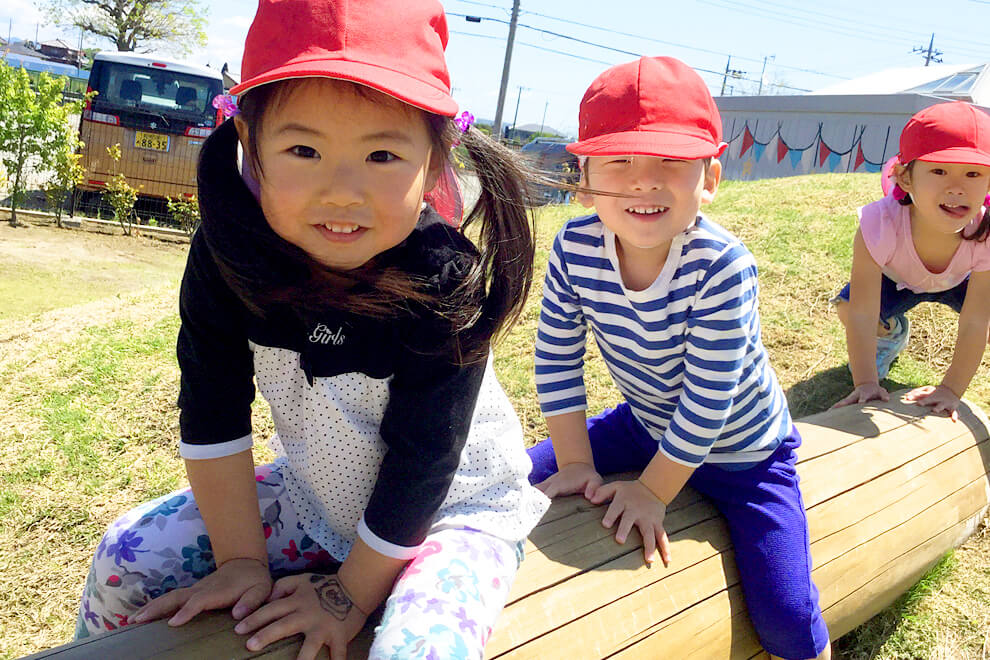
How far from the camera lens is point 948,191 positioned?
10.1ft

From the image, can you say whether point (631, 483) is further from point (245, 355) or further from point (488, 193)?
point (245, 355)

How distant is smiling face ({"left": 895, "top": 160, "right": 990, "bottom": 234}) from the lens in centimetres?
306

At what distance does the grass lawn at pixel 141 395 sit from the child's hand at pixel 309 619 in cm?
126

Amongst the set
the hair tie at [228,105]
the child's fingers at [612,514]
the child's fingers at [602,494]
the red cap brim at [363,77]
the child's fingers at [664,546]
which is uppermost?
the red cap brim at [363,77]

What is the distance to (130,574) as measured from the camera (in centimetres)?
158

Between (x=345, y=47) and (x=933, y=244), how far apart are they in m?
2.97

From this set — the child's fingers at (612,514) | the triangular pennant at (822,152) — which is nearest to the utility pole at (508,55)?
the triangular pennant at (822,152)

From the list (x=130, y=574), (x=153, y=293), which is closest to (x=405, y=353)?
(x=130, y=574)

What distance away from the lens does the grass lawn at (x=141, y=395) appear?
2.58m

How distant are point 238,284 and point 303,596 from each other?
59cm

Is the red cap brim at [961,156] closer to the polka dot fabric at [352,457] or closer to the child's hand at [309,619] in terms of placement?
the polka dot fabric at [352,457]

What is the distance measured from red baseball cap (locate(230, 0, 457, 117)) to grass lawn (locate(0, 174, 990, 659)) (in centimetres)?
103

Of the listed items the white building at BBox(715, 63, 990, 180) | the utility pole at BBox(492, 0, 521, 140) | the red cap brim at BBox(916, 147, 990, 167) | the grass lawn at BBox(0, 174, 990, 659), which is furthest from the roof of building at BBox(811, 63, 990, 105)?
the red cap brim at BBox(916, 147, 990, 167)

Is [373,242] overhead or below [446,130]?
below
